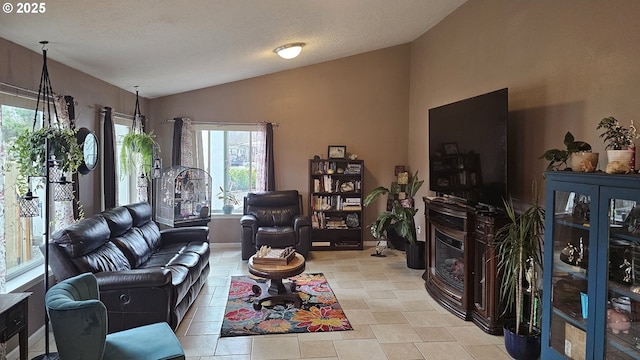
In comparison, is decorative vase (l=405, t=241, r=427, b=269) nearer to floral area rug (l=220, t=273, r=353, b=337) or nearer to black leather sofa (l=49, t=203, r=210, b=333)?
floral area rug (l=220, t=273, r=353, b=337)

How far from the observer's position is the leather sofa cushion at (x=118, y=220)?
13.1 ft

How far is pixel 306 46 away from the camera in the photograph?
5.40 metres

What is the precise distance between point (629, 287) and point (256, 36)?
12.6 feet

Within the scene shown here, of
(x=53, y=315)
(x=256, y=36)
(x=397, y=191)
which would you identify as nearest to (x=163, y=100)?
(x=256, y=36)

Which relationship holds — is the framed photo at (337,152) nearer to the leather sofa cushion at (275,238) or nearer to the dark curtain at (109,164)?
the leather sofa cushion at (275,238)

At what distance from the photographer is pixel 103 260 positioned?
3531mm

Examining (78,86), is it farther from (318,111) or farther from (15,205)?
(318,111)

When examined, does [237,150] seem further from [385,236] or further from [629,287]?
[629,287]

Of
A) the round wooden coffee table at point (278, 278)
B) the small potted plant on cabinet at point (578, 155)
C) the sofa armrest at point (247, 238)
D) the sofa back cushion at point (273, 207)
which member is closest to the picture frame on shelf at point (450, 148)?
the small potted plant on cabinet at point (578, 155)

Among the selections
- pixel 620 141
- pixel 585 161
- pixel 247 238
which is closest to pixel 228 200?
pixel 247 238

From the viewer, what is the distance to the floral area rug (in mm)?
3664

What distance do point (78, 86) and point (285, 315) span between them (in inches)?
128

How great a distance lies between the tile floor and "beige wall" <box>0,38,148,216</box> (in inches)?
68.2

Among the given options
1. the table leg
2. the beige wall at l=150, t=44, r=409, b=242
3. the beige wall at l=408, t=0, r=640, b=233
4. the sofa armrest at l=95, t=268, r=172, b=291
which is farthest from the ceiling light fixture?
the table leg
